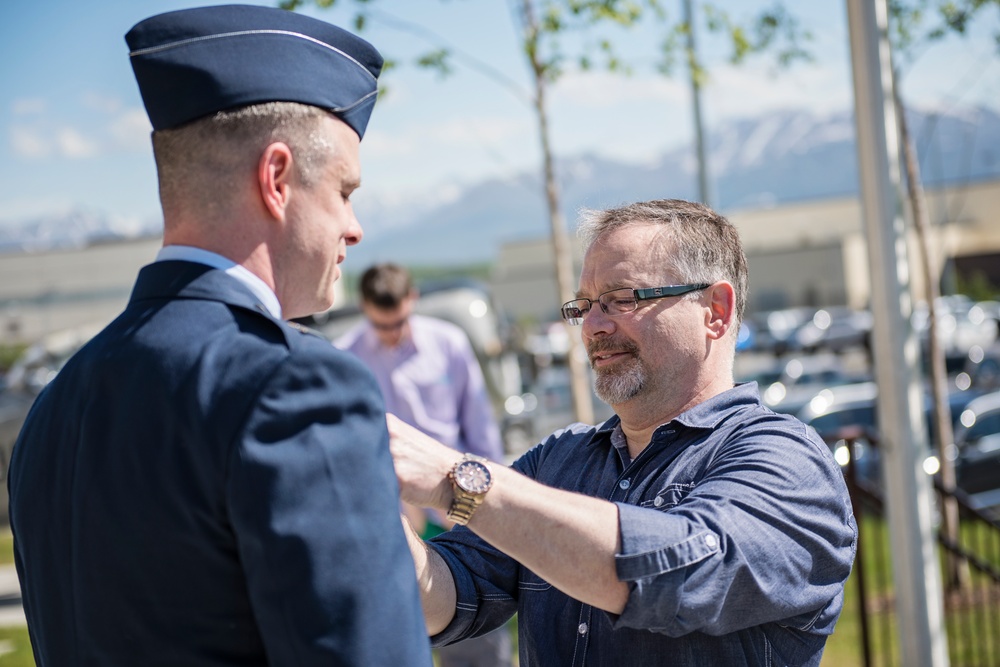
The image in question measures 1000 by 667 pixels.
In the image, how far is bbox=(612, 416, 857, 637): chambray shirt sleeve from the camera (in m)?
1.71

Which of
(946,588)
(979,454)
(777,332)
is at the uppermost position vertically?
(777,332)

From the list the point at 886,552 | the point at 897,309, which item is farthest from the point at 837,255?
the point at 897,309

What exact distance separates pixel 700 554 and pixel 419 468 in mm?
490

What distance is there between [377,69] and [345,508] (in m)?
0.80

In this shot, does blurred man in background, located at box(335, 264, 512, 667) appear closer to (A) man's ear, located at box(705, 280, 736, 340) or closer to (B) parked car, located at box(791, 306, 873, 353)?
(A) man's ear, located at box(705, 280, 736, 340)

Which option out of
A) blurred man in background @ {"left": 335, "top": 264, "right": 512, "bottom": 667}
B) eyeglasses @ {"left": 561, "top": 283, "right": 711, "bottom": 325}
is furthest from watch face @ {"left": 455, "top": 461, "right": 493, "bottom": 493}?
blurred man in background @ {"left": 335, "top": 264, "right": 512, "bottom": 667}

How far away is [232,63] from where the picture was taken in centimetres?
149

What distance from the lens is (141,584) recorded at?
136 cm

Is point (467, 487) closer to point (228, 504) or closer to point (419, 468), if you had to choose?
point (419, 468)

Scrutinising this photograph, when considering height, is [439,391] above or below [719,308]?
below

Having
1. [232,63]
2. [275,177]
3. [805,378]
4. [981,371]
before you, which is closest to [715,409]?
[275,177]

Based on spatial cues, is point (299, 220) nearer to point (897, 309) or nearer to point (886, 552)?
point (897, 309)

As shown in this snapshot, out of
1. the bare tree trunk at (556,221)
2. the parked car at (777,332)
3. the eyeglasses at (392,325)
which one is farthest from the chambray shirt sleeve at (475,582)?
the parked car at (777,332)

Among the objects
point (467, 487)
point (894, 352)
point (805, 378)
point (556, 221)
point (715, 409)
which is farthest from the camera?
point (805, 378)
